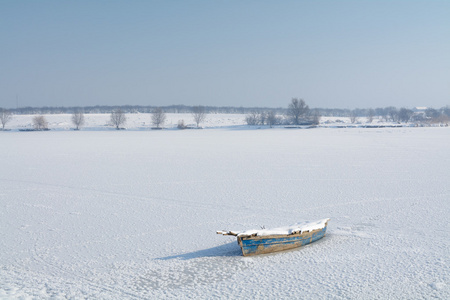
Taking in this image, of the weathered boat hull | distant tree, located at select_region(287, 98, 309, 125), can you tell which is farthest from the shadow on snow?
distant tree, located at select_region(287, 98, 309, 125)

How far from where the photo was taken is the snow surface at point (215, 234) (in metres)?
5.73

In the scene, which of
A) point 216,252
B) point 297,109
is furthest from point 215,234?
point 297,109

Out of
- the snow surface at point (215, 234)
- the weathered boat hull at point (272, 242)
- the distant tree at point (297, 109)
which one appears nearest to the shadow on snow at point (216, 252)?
the snow surface at point (215, 234)

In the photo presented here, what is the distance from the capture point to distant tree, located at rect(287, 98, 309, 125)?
81.8m

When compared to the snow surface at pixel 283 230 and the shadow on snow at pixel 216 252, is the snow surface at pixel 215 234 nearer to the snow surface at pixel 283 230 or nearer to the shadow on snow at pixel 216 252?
the shadow on snow at pixel 216 252

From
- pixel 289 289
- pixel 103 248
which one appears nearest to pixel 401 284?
pixel 289 289

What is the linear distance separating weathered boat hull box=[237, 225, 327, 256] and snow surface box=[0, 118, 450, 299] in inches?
4.5

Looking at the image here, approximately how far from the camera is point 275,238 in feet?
22.5

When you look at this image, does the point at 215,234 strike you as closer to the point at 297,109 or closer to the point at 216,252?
the point at 216,252

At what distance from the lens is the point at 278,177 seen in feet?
47.2

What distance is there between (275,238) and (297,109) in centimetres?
7690

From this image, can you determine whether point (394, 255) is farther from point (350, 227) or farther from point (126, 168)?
point (126, 168)

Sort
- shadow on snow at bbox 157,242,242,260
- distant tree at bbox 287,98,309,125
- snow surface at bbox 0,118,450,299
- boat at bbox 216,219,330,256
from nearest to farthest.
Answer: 1. snow surface at bbox 0,118,450,299
2. boat at bbox 216,219,330,256
3. shadow on snow at bbox 157,242,242,260
4. distant tree at bbox 287,98,309,125

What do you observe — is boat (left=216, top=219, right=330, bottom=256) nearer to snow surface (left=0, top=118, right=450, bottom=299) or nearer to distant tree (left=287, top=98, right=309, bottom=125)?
snow surface (left=0, top=118, right=450, bottom=299)
